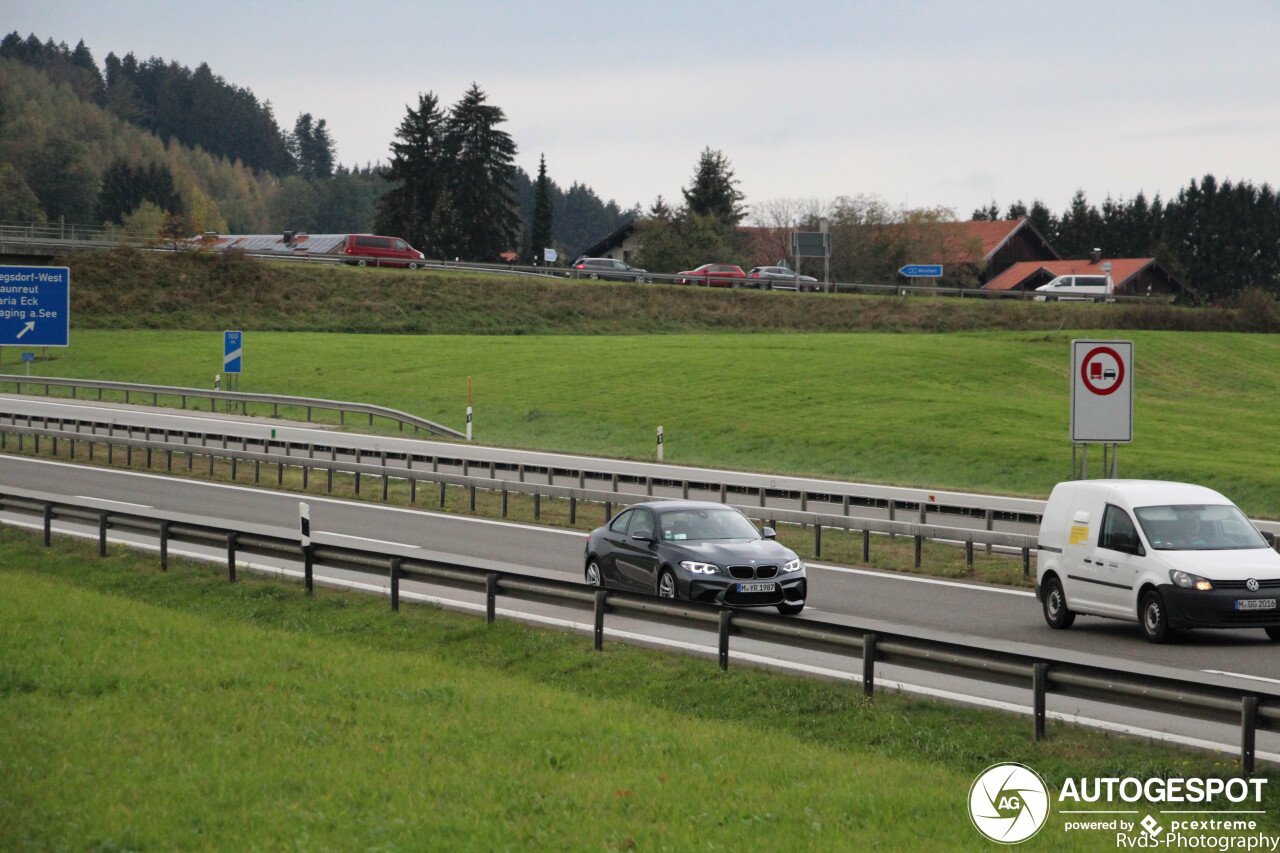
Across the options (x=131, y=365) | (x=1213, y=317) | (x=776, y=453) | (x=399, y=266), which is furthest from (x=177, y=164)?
(x=776, y=453)

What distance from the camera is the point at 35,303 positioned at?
25.7m

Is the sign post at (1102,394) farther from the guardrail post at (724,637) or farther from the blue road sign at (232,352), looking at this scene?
the blue road sign at (232,352)

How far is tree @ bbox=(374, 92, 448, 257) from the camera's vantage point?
105500mm

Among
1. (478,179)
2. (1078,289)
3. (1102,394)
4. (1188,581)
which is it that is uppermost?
(478,179)

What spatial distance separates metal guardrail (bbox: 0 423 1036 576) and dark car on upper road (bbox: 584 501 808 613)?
406cm

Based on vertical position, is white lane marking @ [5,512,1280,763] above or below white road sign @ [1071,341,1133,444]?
below

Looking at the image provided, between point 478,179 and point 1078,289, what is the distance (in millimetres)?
45164

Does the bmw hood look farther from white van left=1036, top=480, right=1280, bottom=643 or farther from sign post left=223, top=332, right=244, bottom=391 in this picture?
sign post left=223, top=332, right=244, bottom=391

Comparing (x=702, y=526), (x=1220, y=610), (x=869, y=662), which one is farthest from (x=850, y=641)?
(x=702, y=526)

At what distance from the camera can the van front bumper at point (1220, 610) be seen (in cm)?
1333

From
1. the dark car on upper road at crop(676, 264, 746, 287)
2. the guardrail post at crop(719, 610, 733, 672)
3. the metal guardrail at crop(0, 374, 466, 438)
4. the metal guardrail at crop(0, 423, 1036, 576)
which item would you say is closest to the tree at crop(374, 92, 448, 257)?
the dark car on upper road at crop(676, 264, 746, 287)

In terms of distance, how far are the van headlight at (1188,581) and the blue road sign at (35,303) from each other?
776 inches

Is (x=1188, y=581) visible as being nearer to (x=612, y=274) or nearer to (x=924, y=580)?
(x=924, y=580)

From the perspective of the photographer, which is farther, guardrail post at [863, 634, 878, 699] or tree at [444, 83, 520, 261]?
tree at [444, 83, 520, 261]
